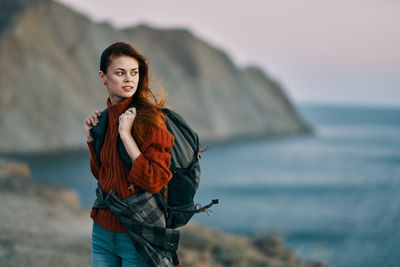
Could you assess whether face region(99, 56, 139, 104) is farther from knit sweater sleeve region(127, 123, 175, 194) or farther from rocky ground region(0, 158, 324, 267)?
rocky ground region(0, 158, 324, 267)

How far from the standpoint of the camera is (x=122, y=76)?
218 centimetres

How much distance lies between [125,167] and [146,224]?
→ 0.29 m

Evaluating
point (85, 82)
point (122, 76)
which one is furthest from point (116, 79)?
point (85, 82)

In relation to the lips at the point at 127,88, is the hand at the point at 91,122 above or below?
below

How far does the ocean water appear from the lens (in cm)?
1185

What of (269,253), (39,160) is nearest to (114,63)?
(269,253)

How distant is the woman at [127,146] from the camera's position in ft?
6.55

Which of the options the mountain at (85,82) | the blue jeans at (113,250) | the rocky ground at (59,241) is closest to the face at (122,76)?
the blue jeans at (113,250)

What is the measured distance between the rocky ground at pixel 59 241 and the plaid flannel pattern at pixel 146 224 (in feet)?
11.8

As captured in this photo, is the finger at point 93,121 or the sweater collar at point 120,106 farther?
the finger at point 93,121

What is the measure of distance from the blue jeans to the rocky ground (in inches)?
132

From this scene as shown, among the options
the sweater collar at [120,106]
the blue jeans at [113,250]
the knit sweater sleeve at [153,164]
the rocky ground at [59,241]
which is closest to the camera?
the knit sweater sleeve at [153,164]

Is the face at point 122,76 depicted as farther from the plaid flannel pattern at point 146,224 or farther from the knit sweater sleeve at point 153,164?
the plaid flannel pattern at point 146,224

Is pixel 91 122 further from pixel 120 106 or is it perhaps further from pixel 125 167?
pixel 125 167
